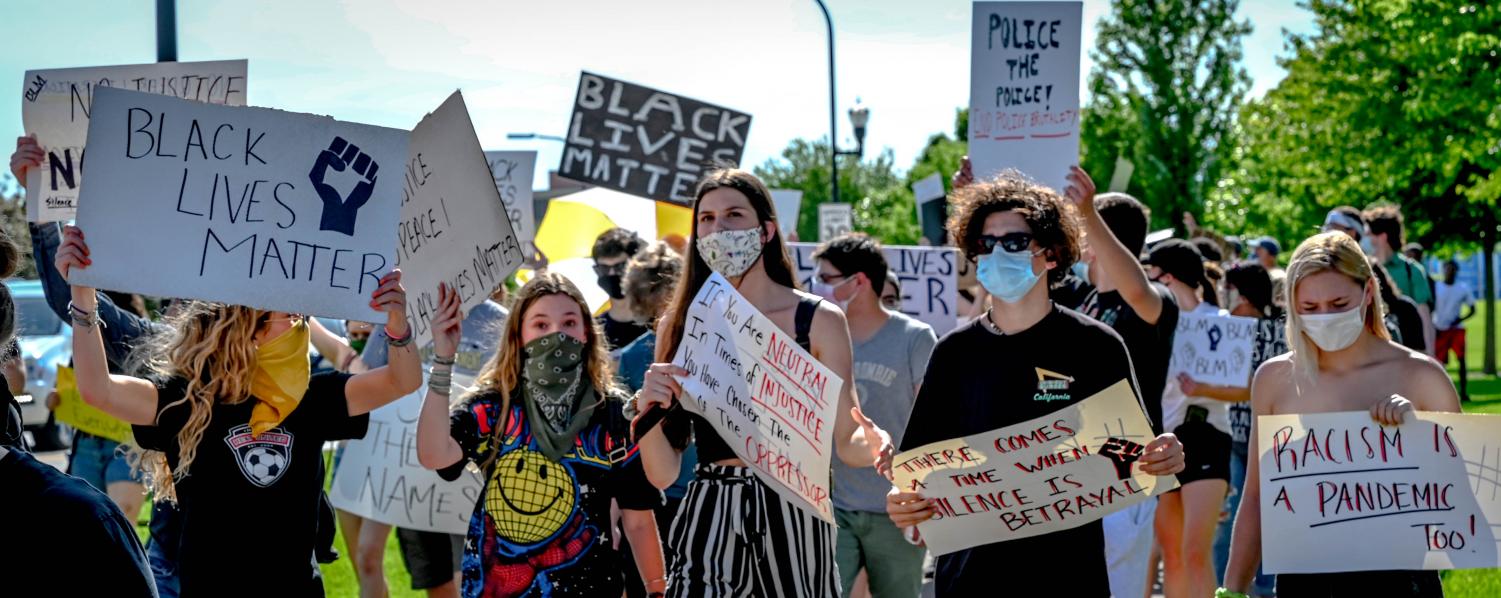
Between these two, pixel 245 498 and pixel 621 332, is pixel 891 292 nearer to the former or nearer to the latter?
pixel 621 332

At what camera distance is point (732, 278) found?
464 centimetres

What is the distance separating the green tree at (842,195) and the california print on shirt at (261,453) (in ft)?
151

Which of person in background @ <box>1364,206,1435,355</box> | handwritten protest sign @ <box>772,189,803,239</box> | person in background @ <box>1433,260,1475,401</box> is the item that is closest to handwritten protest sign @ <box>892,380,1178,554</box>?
person in background @ <box>1364,206,1435,355</box>

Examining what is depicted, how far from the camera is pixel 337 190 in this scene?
168 inches

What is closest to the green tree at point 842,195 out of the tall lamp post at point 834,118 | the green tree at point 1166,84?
the green tree at point 1166,84

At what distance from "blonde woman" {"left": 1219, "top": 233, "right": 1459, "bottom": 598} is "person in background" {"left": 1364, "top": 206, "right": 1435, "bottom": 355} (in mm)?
5345

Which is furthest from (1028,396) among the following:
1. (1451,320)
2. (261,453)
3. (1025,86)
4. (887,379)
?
(1451,320)

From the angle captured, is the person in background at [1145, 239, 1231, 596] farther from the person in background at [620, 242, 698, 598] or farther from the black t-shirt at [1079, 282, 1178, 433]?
the person in background at [620, 242, 698, 598]

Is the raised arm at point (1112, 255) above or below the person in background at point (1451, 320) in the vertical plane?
above

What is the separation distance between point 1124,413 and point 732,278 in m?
1.32

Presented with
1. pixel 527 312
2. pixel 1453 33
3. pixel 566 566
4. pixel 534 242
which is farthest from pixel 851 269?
pixel 1453 33

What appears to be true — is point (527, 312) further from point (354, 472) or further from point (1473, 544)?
point (1473, 544)

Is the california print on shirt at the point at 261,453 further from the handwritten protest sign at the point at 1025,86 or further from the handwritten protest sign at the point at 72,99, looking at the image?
the handwritten protest sign at the point at 1025,86

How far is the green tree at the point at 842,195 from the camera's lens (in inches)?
2039
